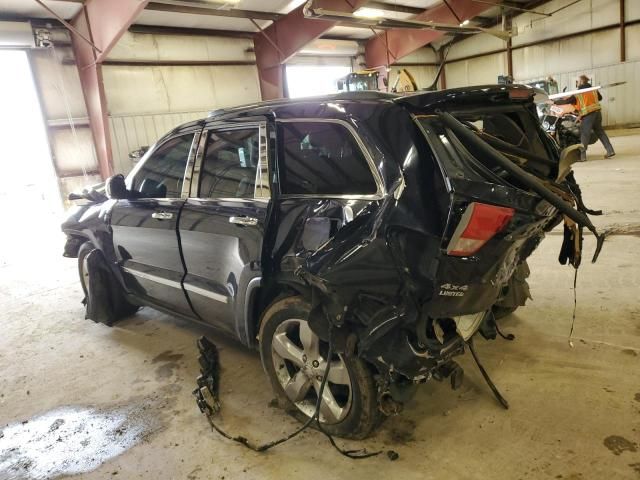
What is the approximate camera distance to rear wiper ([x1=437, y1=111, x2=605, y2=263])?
1884 millimetres

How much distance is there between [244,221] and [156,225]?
1027mm

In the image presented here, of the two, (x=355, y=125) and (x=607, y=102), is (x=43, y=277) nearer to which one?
(x=355, y=125)

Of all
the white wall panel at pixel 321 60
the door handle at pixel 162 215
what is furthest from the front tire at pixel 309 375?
the white wall panel at pixel 321 60

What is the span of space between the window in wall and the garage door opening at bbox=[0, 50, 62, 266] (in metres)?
7.53

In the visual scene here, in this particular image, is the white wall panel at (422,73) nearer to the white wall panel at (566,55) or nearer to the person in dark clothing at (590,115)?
the white wall panel at (566,55)

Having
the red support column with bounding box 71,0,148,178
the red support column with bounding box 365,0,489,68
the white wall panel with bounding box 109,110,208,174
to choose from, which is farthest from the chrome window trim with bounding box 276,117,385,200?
the red support column with bounding box 365,0,489,68

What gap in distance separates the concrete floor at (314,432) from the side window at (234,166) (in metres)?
1.24

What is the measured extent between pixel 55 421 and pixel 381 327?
2.20m

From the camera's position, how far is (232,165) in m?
2.88

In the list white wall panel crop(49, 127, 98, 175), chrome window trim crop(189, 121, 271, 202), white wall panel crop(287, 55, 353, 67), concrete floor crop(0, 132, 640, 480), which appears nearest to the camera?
concrete floor crop(0, 132, 640, 480)

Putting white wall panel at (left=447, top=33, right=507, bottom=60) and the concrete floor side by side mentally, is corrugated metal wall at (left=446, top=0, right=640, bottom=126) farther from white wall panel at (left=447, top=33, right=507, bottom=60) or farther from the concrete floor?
the concrete floor

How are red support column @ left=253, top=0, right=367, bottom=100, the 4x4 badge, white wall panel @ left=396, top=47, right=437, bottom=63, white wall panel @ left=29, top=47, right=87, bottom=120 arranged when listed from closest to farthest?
the 4x4 badge < white wall panel @ left=29, top=47, right=87, bottom=120 < red support column @ left=253, top=0, right=367, bottom=100 < white wall panel @ left=396, top=47, right=437, bottom=63

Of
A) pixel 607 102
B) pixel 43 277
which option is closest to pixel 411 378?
pixel 43 277

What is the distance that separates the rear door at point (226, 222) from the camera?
8.54ft
